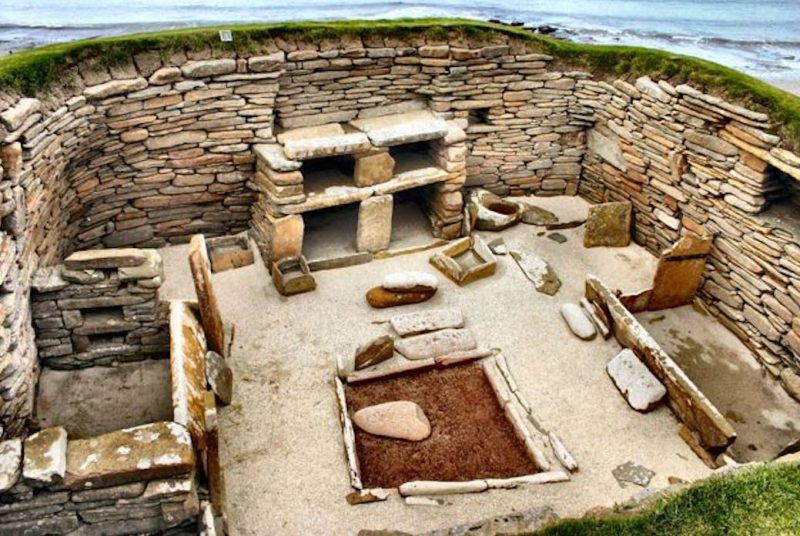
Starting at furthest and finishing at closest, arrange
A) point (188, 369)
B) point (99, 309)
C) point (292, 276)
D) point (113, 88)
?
point (292, 276) < point (113, 88) < point (99, 309) < point (188, 369)

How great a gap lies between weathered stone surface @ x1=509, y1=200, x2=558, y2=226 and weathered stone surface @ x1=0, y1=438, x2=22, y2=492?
6.82m

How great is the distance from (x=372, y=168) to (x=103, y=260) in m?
3.38

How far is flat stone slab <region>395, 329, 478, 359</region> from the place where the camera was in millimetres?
6816

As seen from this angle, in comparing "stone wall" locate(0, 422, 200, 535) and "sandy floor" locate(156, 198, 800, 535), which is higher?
"stone wall" locate(0, 422, 200, 535)

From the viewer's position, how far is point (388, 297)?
7523 mm

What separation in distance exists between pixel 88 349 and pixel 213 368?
4.01 ft

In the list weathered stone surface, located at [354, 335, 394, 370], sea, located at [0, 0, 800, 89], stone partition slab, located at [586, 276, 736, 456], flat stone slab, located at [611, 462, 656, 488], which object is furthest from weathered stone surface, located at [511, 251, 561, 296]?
sea, located at [0, 0, 800, 89]

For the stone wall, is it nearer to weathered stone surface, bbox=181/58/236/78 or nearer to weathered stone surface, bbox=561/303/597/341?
weathered stone surface, bbox=561/303/597/341

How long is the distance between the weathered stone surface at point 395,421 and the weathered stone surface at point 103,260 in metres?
2.43

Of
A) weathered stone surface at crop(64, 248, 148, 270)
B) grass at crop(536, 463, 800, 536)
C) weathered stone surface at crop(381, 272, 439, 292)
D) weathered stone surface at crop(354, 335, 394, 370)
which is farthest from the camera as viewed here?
weathered stone surface at crop(381, 272, 439, 292)

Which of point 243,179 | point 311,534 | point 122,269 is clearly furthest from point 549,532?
point 243,179

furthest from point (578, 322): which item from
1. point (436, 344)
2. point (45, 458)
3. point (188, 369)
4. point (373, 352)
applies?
point (45, 458)

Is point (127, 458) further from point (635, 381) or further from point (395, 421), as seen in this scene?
point (635, 381)

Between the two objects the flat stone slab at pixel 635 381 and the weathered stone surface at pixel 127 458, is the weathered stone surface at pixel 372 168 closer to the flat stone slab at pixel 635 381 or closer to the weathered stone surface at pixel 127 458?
the flat stone slab at pixel 635 381
